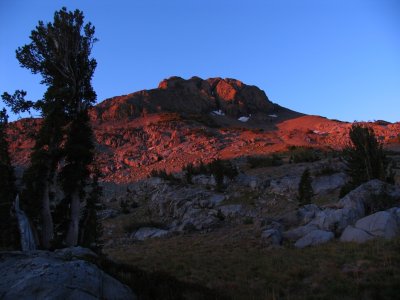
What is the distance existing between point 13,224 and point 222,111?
198ft

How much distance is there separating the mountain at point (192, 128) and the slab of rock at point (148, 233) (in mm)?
16665

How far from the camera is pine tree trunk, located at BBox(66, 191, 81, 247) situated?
13.3 metres

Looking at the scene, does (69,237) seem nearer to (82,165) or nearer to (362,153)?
(82,165)

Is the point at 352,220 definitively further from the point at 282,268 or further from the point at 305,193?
the point at 282,268

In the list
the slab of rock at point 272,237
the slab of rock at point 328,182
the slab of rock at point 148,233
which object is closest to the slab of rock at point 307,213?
the slab of rock at point 272,237

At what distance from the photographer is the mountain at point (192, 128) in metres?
43.9

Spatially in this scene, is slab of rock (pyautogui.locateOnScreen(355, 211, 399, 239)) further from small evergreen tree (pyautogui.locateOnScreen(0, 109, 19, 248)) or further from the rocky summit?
small evergreen tree (pyautogui.locateOnScreen(0, 109, 19, 248))

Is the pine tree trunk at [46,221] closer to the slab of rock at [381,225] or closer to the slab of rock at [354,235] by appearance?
the slab of rock at [354,235]

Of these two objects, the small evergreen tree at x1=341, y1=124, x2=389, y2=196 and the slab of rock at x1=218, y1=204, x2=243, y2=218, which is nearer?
the small evergreen tree at x1=341, y1=124, x2=389, y2=196

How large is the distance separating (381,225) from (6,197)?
42.4 ft

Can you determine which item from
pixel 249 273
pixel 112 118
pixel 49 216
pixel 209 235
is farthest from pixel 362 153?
pixel 112 118

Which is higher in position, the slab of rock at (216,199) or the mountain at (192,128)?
the mountain at (192,128)

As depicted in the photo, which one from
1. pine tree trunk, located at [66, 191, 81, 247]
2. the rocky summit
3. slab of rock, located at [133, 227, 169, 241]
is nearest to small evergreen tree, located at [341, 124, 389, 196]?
the rocky summit

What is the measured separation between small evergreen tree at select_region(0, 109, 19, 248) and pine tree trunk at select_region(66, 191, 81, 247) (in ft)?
6.36
